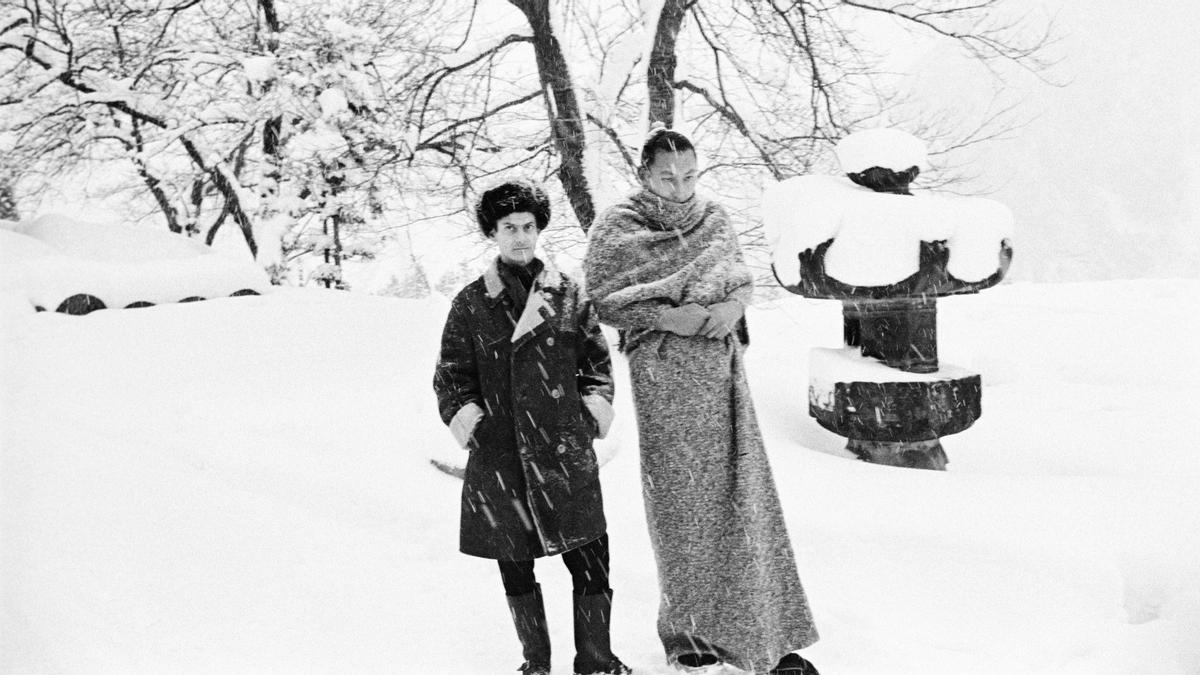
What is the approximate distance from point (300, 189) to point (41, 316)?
6.65 m

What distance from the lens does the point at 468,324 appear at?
2.52m

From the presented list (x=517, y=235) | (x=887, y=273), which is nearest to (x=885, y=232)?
(x=887, y=273)

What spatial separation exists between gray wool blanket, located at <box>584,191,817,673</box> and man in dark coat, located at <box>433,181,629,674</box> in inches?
6.1

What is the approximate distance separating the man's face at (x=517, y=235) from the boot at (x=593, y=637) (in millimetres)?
1044

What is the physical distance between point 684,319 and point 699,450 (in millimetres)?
396

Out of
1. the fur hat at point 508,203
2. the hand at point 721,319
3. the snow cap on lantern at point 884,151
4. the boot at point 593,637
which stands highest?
the snow cap on lantern at point 884,151

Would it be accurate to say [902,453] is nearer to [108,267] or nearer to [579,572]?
[579,572]

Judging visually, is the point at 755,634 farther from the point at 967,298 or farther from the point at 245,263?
the point at 967,298

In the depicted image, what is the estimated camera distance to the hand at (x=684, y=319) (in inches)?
99.2

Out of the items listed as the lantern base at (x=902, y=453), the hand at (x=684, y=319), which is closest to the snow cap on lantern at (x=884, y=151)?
the lantern base at (x=902, y=453)

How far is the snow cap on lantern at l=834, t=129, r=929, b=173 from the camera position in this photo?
176 inches

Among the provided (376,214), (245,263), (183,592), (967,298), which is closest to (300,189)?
(376,214)

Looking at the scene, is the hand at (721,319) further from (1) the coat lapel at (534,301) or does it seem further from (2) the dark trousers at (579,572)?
(2) the dark trousers at (579,572)

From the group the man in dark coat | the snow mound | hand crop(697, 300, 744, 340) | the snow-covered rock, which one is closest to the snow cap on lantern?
the snow-covered rock
